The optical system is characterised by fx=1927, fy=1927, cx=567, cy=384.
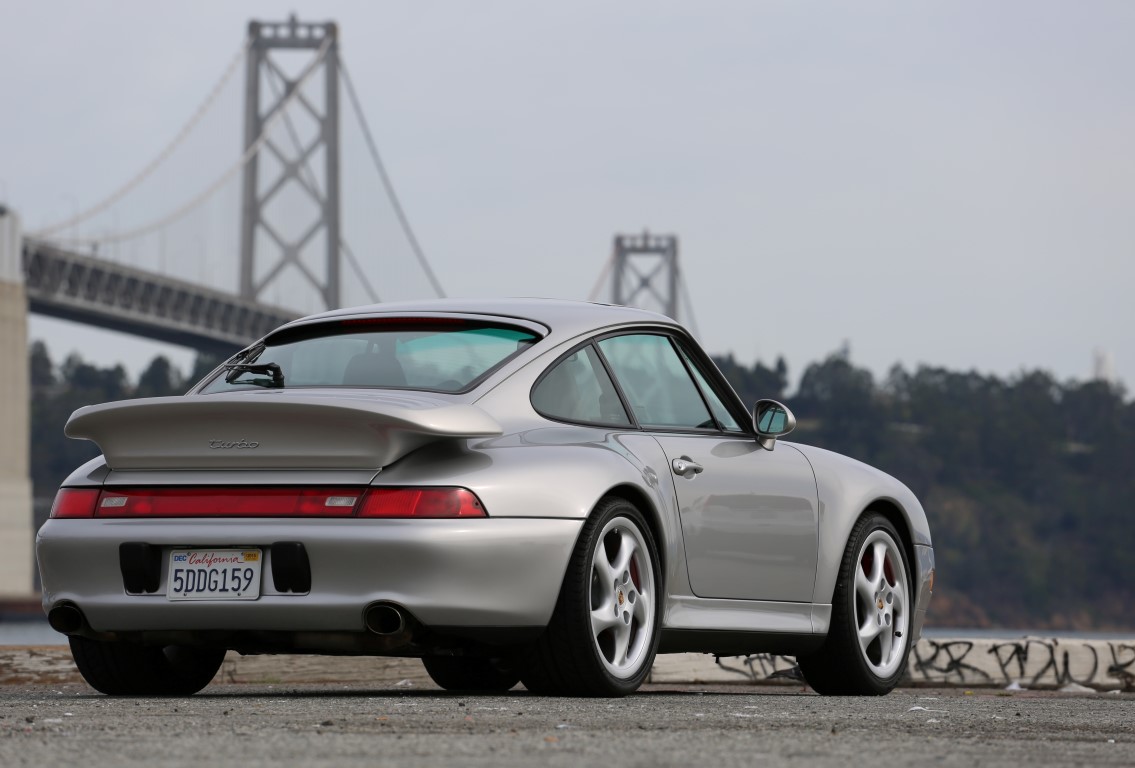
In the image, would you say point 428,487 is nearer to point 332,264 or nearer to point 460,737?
point 460,737

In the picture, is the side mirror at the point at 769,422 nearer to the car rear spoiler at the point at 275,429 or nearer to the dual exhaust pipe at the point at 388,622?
the car rear spoiler at the point at 275,429

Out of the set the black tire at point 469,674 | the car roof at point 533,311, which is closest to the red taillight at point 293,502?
the car roof at point 533,311

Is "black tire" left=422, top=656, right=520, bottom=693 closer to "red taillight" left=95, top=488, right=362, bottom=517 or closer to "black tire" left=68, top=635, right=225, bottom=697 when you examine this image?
"black tire" left=68, top=635, right=225, bottom=697

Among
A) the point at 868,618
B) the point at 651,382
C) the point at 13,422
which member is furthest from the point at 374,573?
the point at 13,422

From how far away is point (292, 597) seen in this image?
17.1ft

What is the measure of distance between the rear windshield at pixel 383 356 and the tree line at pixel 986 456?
77.9 metres

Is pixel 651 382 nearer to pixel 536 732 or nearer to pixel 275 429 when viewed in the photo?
pixel 275 429

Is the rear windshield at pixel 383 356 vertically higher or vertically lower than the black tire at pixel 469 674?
higher

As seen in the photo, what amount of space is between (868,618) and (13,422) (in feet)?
150

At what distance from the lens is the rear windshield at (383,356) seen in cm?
571

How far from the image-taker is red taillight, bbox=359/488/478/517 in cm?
516

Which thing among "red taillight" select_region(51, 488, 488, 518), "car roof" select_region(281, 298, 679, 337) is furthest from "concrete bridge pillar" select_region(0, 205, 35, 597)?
"red taillight" select_region(51, 488, 488, 518)

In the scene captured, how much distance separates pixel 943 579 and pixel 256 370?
94.6m

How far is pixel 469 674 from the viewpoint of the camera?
6.68 metres
